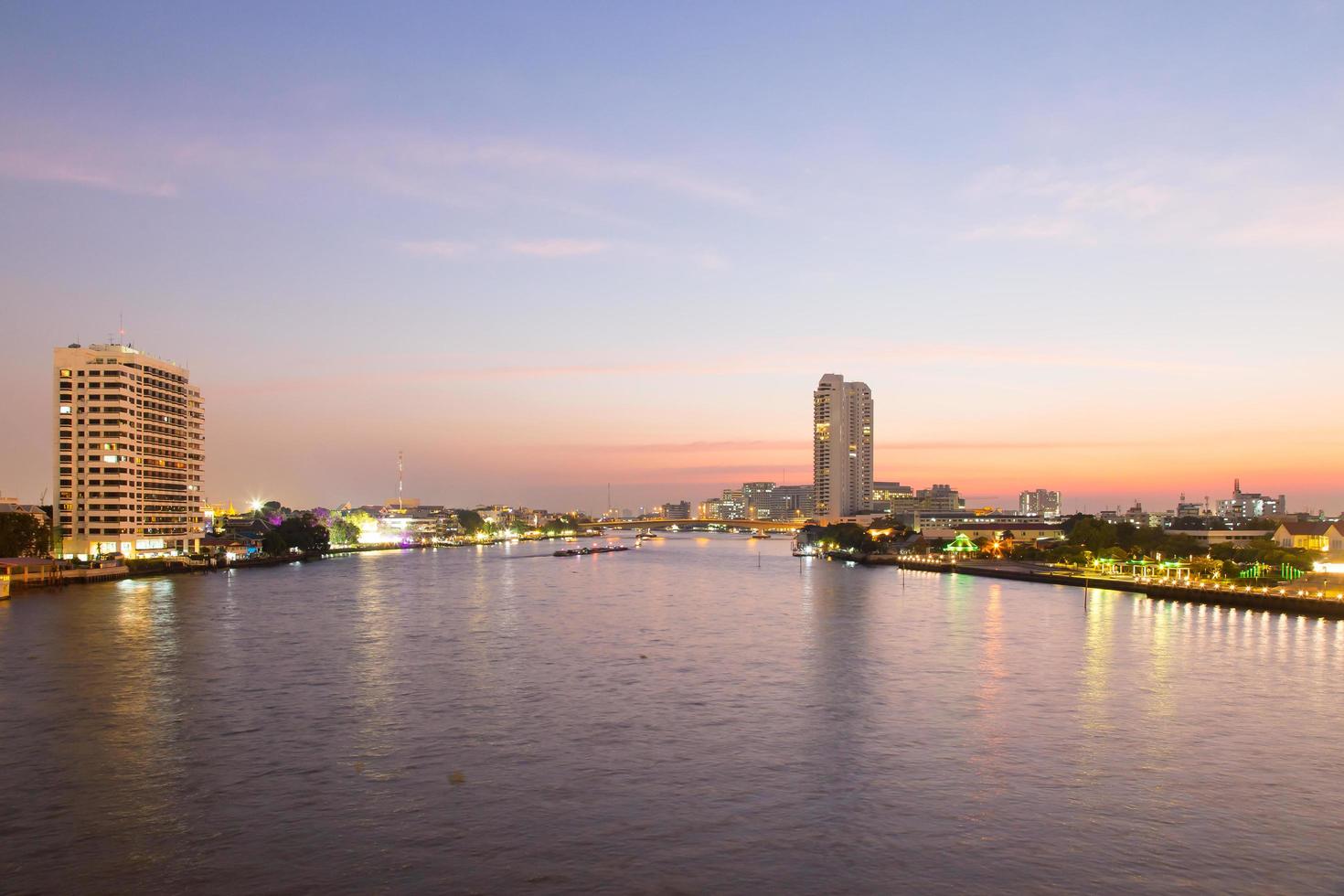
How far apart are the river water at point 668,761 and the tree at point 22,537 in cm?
3590

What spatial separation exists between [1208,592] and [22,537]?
79.3 meters

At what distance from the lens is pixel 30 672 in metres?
29.6

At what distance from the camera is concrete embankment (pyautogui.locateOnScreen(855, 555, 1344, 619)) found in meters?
47.5

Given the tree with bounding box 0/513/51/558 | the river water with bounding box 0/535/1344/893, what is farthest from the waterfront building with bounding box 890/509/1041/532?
the tree with bounding box 0/513/51/558

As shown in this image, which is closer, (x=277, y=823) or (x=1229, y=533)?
(x=277, y=823)

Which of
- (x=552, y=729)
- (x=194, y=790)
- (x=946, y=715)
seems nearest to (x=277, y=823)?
(x=194, y=790)

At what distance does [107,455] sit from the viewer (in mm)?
86188

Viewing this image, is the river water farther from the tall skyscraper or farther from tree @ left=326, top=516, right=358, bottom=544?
tree @ left=326, top=516, right=358, bottom=544

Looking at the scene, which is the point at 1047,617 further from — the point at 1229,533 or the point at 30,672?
the point at 1229,533

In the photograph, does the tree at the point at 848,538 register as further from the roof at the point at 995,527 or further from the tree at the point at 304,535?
the tree at the point at 304,535

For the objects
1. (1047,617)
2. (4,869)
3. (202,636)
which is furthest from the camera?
(1047,617)

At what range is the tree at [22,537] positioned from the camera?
227 feet

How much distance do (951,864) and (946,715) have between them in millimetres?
9709

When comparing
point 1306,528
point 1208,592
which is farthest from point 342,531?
point 1306,528
